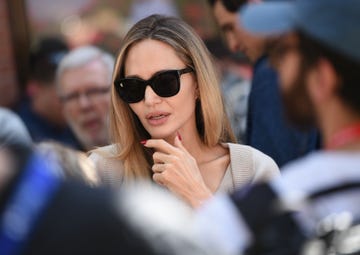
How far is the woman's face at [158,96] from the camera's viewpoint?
3309 millimetres

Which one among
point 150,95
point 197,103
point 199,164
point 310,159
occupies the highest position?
point 310,159

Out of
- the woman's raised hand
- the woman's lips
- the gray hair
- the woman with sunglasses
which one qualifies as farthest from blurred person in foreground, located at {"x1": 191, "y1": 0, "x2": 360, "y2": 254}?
the gray hair

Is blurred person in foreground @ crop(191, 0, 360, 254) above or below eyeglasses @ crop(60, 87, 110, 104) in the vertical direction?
above

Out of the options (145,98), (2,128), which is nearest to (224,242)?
(145,98)

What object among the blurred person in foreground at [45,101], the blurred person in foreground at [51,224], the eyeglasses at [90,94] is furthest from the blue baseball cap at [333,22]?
the blurred person in foreground at [45,101]

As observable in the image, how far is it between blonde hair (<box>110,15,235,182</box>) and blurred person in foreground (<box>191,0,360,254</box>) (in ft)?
4.14

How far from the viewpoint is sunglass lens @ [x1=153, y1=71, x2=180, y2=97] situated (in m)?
3.29

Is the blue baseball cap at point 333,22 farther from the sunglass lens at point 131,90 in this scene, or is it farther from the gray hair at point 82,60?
the gray hair at point 82,60

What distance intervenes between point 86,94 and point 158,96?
6.36ft

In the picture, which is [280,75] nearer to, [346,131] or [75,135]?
[346,131]

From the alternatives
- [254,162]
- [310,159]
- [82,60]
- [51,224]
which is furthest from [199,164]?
[82,60]

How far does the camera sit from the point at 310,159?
1974 millimetres

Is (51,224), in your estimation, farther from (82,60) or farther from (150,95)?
(82,60)

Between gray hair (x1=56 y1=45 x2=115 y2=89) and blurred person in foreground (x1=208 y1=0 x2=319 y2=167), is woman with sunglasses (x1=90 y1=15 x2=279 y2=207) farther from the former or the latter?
gray hair (x1=56 y1=45 x2=115 y2=89)
